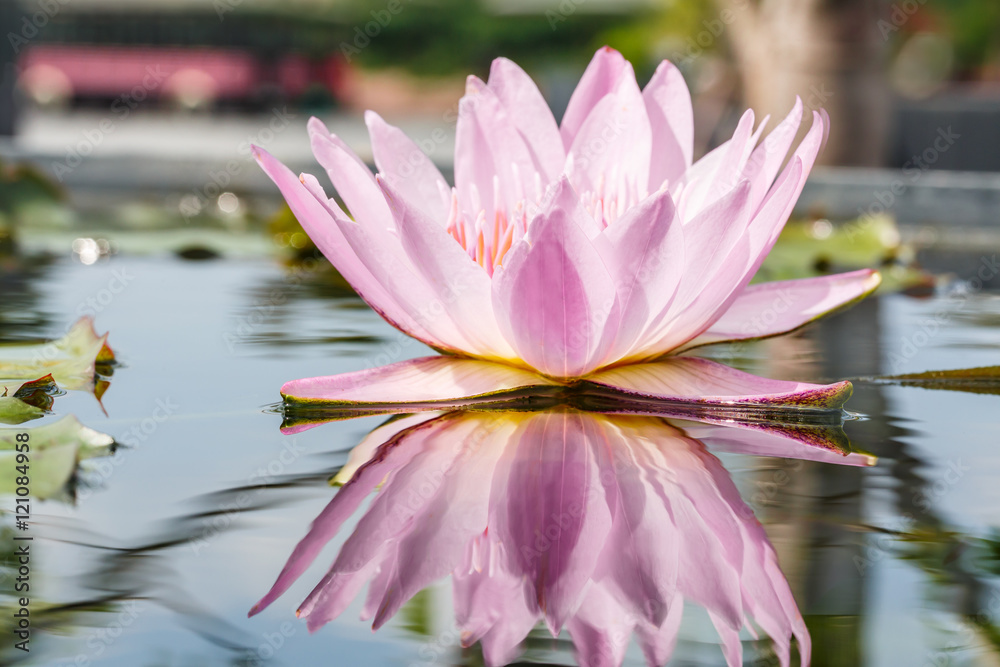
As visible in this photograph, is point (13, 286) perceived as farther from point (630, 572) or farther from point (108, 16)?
point (108, 16)

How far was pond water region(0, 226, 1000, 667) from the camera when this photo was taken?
339 mm

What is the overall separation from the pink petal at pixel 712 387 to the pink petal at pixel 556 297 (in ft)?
0.14

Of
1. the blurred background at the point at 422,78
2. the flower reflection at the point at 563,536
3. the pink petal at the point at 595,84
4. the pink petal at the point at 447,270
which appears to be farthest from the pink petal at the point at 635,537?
the blurred background at the point at 422,78

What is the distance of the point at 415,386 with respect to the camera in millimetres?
633

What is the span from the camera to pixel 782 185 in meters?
0.62

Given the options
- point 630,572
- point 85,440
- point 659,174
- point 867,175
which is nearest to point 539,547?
point 630,572

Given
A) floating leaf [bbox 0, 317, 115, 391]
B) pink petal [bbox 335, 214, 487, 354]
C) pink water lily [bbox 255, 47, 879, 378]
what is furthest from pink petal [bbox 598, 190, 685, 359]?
floating leaf [bbox 0, 317, 115, 391]

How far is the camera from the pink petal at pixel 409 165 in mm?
781

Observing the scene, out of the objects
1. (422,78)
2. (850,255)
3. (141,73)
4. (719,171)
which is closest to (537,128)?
(719,171)

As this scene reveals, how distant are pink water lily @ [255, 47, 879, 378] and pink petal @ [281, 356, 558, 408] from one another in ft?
0.05

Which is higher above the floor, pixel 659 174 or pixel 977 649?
pixel 659 174

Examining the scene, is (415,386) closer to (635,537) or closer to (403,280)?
(403,280)

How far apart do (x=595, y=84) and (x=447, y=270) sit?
1.02 feet

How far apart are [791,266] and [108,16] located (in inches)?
746
